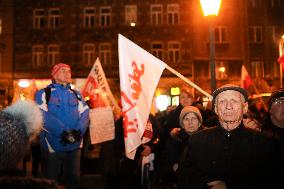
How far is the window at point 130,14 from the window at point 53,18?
547 centimetres

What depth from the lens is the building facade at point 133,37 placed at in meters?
33.0

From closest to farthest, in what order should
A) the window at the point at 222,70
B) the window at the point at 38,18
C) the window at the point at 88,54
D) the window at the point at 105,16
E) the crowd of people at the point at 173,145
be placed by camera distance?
the crowd of people at the point at 173,145, the window at the point at 222,70, the window at the point at 88,54, the window at the point at 105,16, the window at the point at 38,18

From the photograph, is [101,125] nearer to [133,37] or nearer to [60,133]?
[60,133]

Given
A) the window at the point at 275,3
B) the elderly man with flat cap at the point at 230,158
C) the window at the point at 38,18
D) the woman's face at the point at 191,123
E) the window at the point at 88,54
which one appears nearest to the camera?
the elderly man with flat cap at the point at 230,158

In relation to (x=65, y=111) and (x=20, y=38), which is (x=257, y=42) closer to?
(x=20, y=38)

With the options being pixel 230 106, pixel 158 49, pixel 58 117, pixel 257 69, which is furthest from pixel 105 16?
pixel 230 106

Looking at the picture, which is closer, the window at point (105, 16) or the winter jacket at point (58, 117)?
the winter jacket at point (58, 117)

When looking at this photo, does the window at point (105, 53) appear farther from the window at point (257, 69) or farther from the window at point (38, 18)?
the window at point (257, 69)

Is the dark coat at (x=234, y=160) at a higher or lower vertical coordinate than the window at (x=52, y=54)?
lower

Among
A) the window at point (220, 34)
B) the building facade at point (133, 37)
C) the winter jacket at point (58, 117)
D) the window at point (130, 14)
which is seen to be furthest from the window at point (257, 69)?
the winter jacket at point (58, 117)

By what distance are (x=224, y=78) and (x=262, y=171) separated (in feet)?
98.7

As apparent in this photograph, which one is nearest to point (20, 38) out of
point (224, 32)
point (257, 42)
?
point (224, 32)

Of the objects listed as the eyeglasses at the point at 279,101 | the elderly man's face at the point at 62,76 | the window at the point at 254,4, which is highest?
the window at the point at 254,4

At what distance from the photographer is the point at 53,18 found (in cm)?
3397
